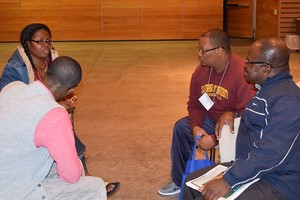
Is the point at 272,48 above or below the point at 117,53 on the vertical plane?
above

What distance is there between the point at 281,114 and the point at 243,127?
0.40 meters

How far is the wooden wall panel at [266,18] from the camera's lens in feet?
37.9

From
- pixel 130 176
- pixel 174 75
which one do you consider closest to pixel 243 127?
pixel 130 176

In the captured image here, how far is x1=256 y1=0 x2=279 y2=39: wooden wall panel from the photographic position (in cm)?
1156

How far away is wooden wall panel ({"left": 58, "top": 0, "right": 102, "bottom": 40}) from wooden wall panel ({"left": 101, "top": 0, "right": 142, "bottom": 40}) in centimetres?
20

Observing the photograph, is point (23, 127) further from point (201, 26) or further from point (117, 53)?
point (201, 26)

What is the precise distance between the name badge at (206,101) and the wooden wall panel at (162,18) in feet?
34.3

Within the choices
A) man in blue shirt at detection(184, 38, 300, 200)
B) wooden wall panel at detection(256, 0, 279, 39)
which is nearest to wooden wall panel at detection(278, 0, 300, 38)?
wooden wall panel at detection(256, 0, 279, 39)

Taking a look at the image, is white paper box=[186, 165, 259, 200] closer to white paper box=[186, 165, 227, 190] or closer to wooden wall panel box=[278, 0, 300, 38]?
white paper box=[186, 165, 227, 190]

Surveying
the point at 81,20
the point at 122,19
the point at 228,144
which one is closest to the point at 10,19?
the point at 81,20

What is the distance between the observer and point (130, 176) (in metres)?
3.96

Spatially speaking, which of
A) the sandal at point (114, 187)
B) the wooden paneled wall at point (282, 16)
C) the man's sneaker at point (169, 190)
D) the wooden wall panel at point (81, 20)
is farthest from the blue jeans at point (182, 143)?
the wooden wall panel at point (81, 20)

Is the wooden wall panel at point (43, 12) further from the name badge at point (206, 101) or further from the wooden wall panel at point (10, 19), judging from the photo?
the name badge at point (206, 101)

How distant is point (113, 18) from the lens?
44.6 ft
